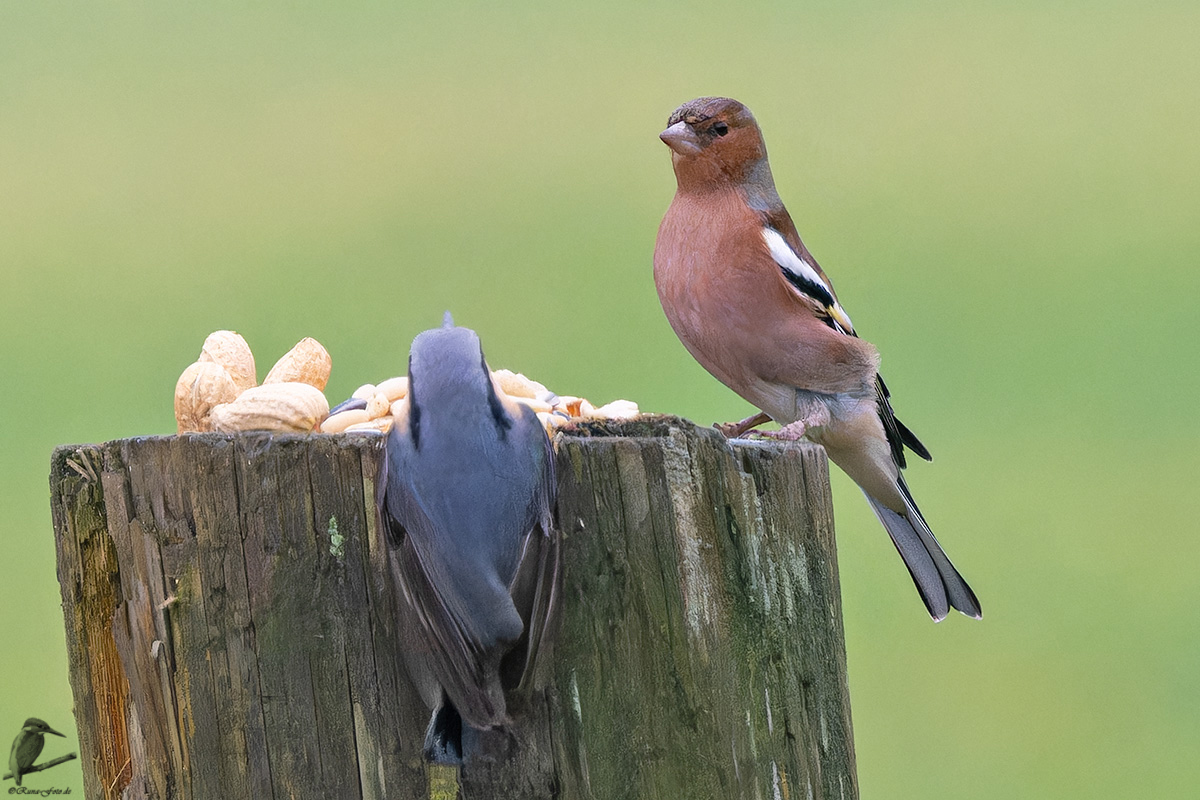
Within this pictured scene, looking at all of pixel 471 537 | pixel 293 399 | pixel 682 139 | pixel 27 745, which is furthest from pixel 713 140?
pixel 27 745

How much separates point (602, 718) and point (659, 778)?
0.11 meters

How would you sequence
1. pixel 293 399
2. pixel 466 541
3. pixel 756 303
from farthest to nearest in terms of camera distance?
pixel 756 303, pixel 293 399, pixel 466 541

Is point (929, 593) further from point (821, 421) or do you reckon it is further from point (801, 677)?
point (801, 677)

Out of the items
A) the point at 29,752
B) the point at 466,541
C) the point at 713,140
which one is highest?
the point at 713,140

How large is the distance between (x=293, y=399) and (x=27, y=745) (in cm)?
92

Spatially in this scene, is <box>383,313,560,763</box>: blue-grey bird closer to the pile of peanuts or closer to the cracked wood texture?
the cracked wood texture

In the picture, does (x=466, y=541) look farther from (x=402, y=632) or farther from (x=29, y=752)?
(x=29, y=752)

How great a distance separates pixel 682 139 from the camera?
106 inches

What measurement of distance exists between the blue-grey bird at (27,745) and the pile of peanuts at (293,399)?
674 millimetres

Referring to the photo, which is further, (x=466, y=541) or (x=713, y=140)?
(x=713, y=140)

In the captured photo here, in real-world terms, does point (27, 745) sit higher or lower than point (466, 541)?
lower

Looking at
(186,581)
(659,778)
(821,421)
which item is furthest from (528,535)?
(821,421)

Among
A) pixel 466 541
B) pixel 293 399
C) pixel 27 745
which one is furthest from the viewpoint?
pixel 27 745

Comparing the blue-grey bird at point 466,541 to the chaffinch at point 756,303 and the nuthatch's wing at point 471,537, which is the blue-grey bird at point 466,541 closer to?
the nuthatch's wing at point 471,537
